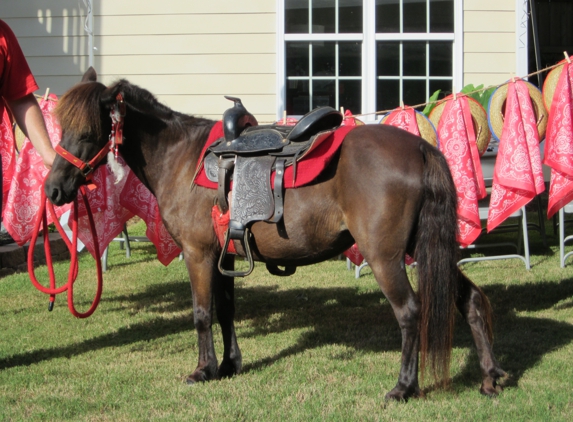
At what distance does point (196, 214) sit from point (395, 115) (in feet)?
7.36

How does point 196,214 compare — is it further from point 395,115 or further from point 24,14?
point 24,14

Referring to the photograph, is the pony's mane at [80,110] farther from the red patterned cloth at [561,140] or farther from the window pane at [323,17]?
the window pane at [323,17]

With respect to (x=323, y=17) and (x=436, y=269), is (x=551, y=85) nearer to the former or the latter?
(x=436, y=269)

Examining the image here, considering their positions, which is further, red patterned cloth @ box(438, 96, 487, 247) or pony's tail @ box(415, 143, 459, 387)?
red patterned cloth @ box(438, 96, 487, 247)

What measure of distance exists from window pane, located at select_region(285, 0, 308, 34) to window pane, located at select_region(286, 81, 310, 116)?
66cm

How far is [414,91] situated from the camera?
28.8ft

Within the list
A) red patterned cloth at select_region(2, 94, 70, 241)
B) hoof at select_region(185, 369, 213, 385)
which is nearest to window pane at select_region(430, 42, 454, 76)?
red patterned cloth at select_region(2, 94, 70, 241)

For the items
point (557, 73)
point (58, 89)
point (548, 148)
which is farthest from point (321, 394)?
point (58, 89)

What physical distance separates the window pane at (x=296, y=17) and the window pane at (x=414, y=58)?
133 cm

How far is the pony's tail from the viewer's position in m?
3.38

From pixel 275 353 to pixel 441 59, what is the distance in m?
5.49

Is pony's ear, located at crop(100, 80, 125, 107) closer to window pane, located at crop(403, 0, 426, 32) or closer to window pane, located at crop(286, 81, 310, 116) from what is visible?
window pane, located at crop(286, 81, 310, 116)

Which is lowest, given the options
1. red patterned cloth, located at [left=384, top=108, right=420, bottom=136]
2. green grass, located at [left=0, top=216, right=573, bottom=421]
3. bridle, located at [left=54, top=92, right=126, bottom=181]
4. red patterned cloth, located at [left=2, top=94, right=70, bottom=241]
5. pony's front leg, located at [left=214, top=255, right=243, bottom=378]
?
green grass, located at [left=0, top=216, right=573, bottom=421]

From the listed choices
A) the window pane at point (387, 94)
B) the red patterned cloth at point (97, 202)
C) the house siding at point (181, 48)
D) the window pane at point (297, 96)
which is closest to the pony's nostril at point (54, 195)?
the red patterned cloth at point (97, 202)
